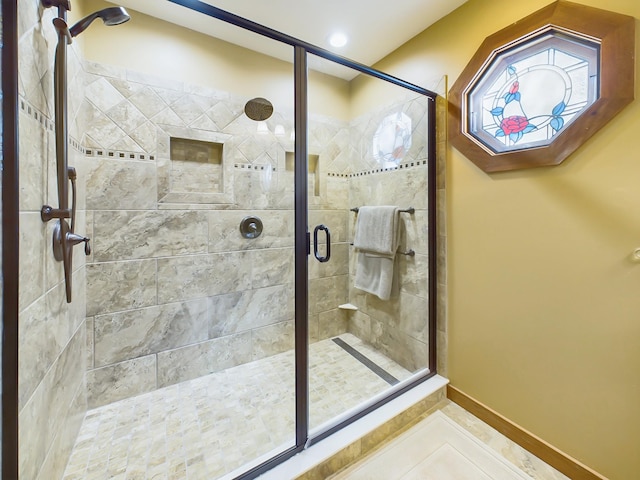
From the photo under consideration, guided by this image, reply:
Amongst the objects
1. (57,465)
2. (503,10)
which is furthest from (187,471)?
(503,10)

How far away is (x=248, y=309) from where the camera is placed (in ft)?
6.84

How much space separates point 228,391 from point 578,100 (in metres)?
2.50

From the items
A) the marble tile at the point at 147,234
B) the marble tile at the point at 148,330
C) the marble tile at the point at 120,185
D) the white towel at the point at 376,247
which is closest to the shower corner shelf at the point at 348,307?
the white towel at the point at 376,247

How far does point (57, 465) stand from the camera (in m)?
1.11

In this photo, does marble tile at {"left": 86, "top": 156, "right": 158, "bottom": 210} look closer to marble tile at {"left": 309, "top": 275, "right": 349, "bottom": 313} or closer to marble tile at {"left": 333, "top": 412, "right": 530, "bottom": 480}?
marble tile at {"left": 309, "top": 275, "right": 349, "bottom": 313}

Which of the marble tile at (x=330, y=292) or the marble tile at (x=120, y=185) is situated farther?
the marble tile at (x=330, y=292)

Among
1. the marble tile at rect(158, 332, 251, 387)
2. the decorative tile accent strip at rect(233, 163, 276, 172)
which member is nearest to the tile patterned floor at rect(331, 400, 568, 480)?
the marble tile at rect(158, 332, 251, 387)

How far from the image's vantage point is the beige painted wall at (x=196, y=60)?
62.3 inches

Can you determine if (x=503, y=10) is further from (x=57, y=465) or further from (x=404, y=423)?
(x=57, y=465)

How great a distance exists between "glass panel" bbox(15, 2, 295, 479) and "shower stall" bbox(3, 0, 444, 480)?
0.01 m

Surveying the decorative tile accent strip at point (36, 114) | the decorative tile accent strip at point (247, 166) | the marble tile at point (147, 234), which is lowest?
the marble tile at point (147, 234)

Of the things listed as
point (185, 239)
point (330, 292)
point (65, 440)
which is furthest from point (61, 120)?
point (330, 292)

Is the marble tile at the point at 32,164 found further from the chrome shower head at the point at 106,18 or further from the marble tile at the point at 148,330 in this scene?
the marble tile at the point at 148,330

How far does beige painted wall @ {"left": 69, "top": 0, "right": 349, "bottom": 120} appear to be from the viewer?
1582 millimetres
